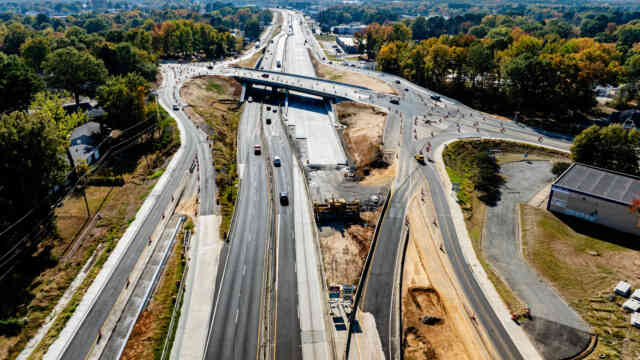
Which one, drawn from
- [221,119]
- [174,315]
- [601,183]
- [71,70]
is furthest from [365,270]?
[71,70]

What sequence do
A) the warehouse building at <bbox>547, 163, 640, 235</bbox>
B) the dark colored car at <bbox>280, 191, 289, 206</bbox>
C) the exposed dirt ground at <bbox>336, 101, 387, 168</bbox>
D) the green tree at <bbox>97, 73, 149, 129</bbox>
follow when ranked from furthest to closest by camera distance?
the exposed dirt ground at <bbox>336, 101, 387, 168</bbox>, the green tree at <bbox>97, 73, 149, 129</bbox>, the dark colored car at <bbox>280, 191, 289, 206</bbox>, the warehouse building at <bbox>547, 163, 640, 235</bbox>

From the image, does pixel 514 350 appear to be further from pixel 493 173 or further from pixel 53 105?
pixel 53 105

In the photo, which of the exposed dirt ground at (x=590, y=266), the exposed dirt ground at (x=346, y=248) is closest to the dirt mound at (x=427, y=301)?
the exposed dirt ground at (x=346, y=248)

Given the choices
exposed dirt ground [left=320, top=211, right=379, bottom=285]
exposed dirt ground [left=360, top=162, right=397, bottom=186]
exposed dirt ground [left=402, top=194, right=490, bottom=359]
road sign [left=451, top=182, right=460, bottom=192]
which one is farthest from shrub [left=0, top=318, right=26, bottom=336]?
road sign [left=451, top=182, right=460, bottom=192]

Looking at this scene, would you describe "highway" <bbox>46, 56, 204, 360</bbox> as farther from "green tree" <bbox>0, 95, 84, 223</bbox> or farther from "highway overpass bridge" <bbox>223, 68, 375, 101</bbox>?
"highway overpass bridge" <bbox>223, 68, 375, 101</bbox>

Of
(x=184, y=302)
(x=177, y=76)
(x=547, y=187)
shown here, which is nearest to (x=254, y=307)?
(x=184, y=302)

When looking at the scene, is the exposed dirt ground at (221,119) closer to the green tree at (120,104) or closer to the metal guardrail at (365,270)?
the green tree at (120,104)
